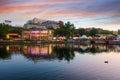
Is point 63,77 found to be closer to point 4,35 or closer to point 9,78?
point 9,78

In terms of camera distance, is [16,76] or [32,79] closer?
[32,79]

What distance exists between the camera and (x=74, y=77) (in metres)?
31.6

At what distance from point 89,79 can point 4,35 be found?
140 m

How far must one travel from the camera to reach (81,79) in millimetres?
30250

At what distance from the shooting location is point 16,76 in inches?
1260

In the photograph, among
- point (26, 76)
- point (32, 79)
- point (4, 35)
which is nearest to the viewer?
point (32, 79)

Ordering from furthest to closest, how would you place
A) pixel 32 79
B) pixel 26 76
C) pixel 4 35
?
pixel 4 35
pixel 26 76
pixel 32 79

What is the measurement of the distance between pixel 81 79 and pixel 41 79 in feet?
15.5

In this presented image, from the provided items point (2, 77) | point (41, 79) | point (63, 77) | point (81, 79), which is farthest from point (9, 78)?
point (81, 79)

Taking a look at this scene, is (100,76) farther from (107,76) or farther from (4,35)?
(4,35)

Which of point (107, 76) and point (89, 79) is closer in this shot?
point (89, 79)

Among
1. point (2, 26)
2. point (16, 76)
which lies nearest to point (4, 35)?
point (2, 26)

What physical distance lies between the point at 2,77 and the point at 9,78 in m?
1.13

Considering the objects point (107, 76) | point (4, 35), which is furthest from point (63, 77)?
point (4, 35)
